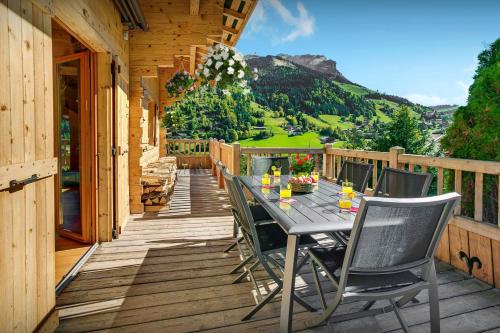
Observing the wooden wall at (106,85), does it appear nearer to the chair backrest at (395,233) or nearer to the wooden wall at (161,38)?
the wooden wall at (161,38)

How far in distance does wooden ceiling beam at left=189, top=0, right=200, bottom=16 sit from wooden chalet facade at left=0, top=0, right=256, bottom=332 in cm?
2

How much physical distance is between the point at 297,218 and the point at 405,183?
1.13 meters

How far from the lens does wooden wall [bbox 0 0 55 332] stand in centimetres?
157

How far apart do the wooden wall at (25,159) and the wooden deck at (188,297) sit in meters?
0.41

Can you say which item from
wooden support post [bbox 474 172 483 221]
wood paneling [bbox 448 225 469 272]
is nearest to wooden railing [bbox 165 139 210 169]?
wood paneling [bbox 448 225 469 272]

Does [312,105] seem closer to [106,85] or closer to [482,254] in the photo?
[106,85]

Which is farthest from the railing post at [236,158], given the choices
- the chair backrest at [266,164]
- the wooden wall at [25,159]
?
the wooden wall at [25,159]

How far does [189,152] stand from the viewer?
12.7 m

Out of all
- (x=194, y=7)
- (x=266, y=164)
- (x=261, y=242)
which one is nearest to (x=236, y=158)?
(x=266, y=164)

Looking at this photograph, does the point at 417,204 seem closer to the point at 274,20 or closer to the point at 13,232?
the point at 13,232

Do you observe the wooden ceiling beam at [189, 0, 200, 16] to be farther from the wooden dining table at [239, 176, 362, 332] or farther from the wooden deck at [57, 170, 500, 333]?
the wooden deck at [57, 170, 500, 333]

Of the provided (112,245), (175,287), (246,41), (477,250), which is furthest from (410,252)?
(246,41)

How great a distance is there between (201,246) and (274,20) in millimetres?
78562

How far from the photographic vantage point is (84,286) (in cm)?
269
